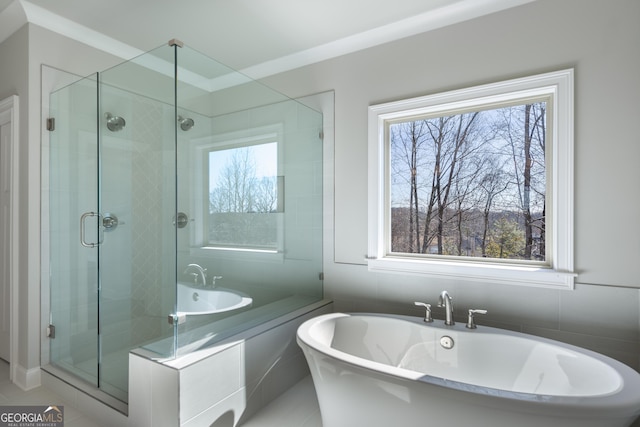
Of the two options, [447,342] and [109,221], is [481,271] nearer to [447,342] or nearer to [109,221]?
[447,342]

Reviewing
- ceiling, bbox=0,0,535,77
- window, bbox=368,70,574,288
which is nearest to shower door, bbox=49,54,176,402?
ceiling, bbox=0,0,535,77

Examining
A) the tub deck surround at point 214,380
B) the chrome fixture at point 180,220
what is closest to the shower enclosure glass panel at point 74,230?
the tub deck surround at point 214,380

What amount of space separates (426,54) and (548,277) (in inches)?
63.4

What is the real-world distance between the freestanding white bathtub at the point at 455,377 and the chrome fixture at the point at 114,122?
1.59 m

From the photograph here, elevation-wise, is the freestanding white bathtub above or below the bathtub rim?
below

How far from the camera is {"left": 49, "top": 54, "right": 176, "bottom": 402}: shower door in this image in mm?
1845

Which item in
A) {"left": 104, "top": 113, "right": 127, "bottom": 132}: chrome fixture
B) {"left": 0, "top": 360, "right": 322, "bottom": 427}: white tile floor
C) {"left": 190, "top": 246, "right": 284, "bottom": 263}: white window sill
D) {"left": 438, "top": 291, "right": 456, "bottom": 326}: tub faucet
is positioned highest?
{"left": 104, "top": 113, "right": 127, "bottom": 132}: chrome fixture

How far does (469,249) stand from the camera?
239 cm

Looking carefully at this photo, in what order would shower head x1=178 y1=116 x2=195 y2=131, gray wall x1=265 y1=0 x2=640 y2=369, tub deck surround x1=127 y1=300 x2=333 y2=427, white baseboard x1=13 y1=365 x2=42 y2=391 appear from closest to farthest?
tub deck surround x1=127 y1=300 x2=333 y2=427 < shower head x1=178 y1=116 x2=195 y2=131 < gray wall x1=265 y1=0 x2=640 y2=369 < white baseboard x1=13 y1=365 x2=42 y2=391

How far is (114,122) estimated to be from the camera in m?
2.11

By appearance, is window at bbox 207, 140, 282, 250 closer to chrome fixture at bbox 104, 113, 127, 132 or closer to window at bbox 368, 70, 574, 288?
chrome fixture at bbox 104, 113, 127, 132

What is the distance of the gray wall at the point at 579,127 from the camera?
1.86 meters

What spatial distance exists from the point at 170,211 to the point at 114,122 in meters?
0.78

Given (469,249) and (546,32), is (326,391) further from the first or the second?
(546,32)
